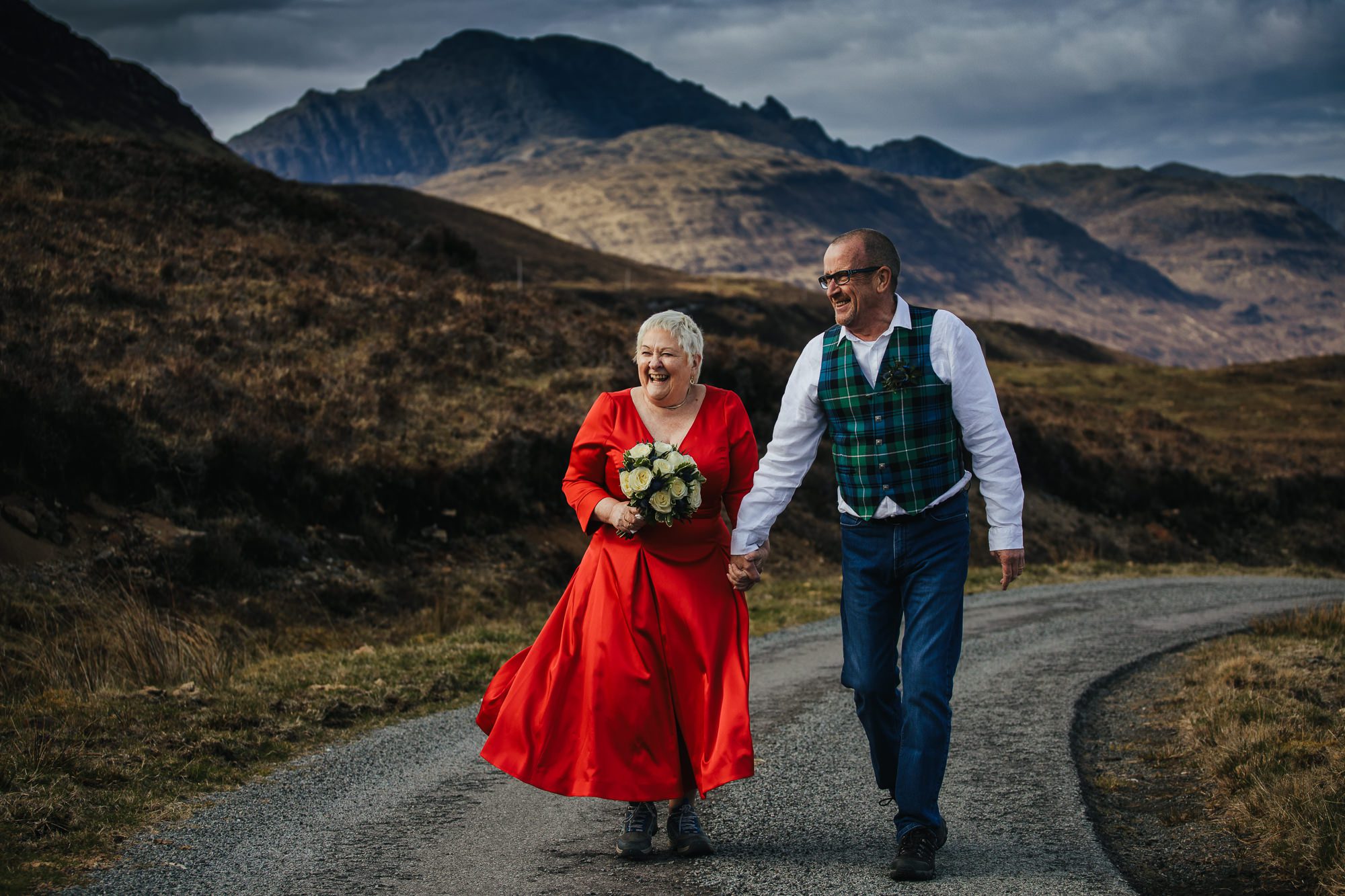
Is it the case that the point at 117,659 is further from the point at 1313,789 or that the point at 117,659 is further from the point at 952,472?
the point at 1313,789

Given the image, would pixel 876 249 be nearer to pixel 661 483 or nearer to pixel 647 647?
pixel 661 483

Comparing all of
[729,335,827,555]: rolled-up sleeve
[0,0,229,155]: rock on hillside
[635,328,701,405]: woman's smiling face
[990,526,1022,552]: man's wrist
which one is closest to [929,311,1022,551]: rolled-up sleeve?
[990,526,1022,552]: man's wrist

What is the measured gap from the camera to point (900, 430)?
4980mm

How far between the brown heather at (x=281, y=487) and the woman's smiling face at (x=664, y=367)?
3.17 meters

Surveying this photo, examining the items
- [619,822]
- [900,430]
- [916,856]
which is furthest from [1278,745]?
[619,822]

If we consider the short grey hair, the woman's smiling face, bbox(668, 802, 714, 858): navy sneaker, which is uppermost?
the short grey hair

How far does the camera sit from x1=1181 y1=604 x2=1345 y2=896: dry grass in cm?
514

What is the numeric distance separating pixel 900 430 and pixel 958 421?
A: 30 cm

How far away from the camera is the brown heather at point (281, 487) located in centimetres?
794

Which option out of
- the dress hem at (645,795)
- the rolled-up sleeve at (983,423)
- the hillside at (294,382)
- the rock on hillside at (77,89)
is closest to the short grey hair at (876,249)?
the rolled-up sleeve at (983,423)

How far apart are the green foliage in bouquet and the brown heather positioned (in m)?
2.83

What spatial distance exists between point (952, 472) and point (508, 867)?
2.57 metres

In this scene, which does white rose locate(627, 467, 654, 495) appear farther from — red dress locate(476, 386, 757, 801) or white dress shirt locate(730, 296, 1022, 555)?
white dress shirt locate(730, 296, 1022, 555)

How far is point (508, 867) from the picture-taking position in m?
5.11
